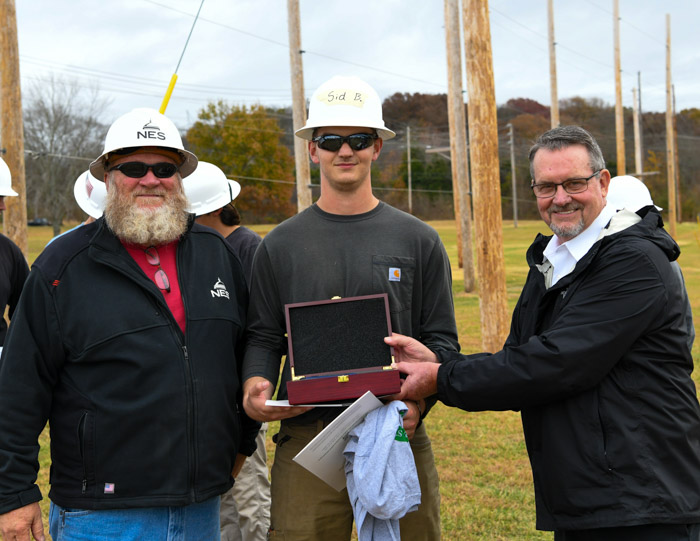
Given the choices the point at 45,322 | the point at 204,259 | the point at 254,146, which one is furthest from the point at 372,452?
the point at 254,146

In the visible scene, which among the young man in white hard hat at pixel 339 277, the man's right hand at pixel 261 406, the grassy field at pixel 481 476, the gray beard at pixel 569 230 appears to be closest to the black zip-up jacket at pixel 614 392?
the gray beard at pixel 569 230

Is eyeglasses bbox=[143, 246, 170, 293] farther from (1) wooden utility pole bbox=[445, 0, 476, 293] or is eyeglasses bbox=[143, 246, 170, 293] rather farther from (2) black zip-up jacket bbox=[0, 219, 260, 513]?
(1) wooden utility pole bbox=[445, 0, 476, 293]

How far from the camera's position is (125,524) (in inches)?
112

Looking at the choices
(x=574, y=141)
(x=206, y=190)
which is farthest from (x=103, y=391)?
(x=206, y=190)

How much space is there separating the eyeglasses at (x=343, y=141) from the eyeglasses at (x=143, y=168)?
70 cm

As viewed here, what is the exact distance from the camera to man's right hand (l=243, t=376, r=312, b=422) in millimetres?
3010

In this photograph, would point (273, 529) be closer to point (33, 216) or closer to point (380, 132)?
point (380, 132)

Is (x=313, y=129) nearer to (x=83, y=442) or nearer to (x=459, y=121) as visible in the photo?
(x=83, y=442)

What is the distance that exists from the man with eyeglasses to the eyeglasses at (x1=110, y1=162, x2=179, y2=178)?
1.29 meters

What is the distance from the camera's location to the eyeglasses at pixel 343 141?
324cm

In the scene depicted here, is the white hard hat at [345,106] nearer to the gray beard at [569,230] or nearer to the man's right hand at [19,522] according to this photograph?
the gray beard at [569,230]

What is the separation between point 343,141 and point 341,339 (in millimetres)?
917

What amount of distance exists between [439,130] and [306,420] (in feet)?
286

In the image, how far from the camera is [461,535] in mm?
5168
